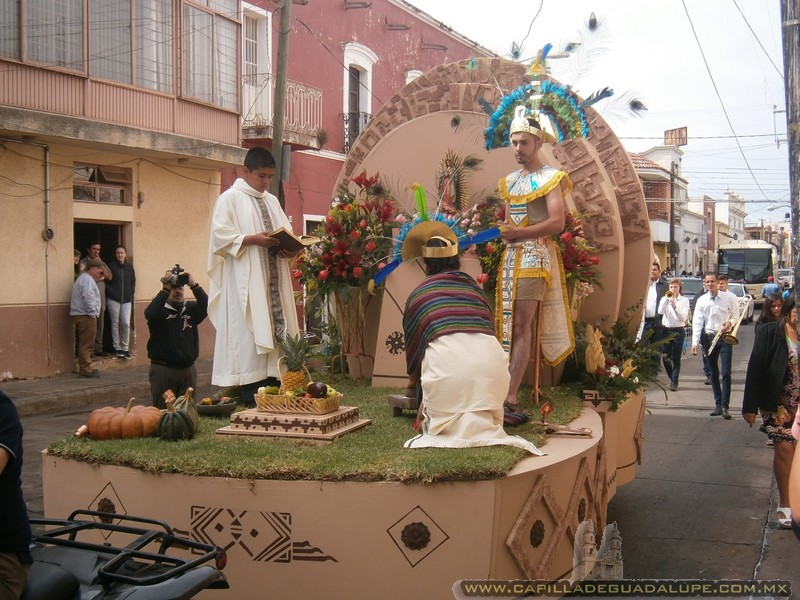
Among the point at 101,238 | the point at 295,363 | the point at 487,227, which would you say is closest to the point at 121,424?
the point at 295,363

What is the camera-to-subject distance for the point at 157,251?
50.4ft

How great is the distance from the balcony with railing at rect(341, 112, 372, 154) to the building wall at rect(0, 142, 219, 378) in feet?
20.1

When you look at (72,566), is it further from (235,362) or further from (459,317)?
(235,362)

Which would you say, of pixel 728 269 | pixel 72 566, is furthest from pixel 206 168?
pixel 728 269

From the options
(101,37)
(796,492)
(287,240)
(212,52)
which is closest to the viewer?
(796,492)

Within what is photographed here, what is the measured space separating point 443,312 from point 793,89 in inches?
92.1

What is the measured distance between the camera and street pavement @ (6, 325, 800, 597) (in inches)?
228

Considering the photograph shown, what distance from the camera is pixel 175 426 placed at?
15.8 ft

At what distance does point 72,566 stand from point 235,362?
2894 millimetres

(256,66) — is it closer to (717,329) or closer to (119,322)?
(119,322)

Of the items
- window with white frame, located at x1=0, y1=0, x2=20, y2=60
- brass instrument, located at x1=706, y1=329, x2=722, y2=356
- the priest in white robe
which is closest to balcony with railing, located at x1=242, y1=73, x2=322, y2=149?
window with white frame, located at x1=0, y1=0, x2=20, y2=60

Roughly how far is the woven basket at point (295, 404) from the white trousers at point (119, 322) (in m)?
9.92

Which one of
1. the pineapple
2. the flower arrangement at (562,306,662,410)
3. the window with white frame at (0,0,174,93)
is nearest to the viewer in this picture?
the pineapple

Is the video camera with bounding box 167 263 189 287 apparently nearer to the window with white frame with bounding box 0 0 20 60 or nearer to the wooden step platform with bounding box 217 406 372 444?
the wooden step platform with bounding box 217 406 372 444
